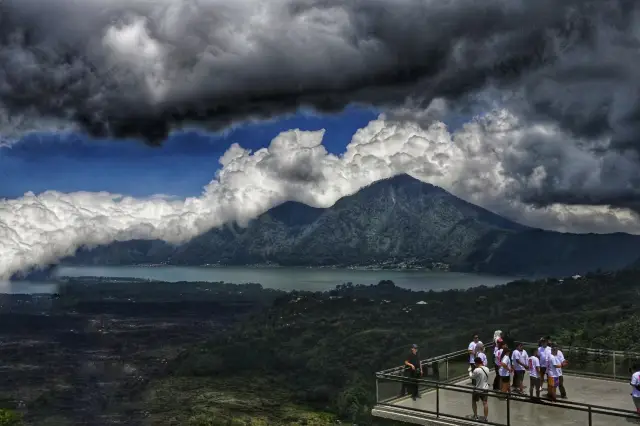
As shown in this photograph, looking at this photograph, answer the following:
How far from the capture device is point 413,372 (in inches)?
923

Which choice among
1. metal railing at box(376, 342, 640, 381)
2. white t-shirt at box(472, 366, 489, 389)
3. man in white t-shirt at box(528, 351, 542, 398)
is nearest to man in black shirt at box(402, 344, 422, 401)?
metal railing at box(376, 342, 640, 381)

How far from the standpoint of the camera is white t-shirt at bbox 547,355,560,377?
73.3 feet

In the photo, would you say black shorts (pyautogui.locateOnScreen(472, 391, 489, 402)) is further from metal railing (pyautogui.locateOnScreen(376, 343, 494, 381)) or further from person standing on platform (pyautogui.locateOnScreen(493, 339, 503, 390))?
metal railing (pyautogui.locateOnScreen(376, 343, 494, 381))

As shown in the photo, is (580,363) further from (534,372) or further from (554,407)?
(554,407)

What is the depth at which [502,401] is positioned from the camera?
21.4 m

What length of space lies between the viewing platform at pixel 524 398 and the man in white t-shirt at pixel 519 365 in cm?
99

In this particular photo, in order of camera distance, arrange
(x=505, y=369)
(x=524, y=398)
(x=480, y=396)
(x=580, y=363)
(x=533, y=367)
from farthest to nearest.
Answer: (x=580, y=363) < (x=505, y=369) < (x=533, y=367) < (x=480, y=396) < (x=524, y=398)

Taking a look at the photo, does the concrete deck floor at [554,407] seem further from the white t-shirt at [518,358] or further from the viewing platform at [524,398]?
the white t-shirt at [518,358]

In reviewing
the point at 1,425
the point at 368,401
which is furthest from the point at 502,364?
the point at 368,401

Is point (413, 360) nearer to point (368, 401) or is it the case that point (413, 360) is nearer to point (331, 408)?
point (368, 401)

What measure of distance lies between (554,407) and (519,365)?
3.45 metres

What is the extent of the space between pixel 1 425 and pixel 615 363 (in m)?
130

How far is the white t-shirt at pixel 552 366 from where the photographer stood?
2233 cm

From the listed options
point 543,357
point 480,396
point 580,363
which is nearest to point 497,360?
point 543,357
